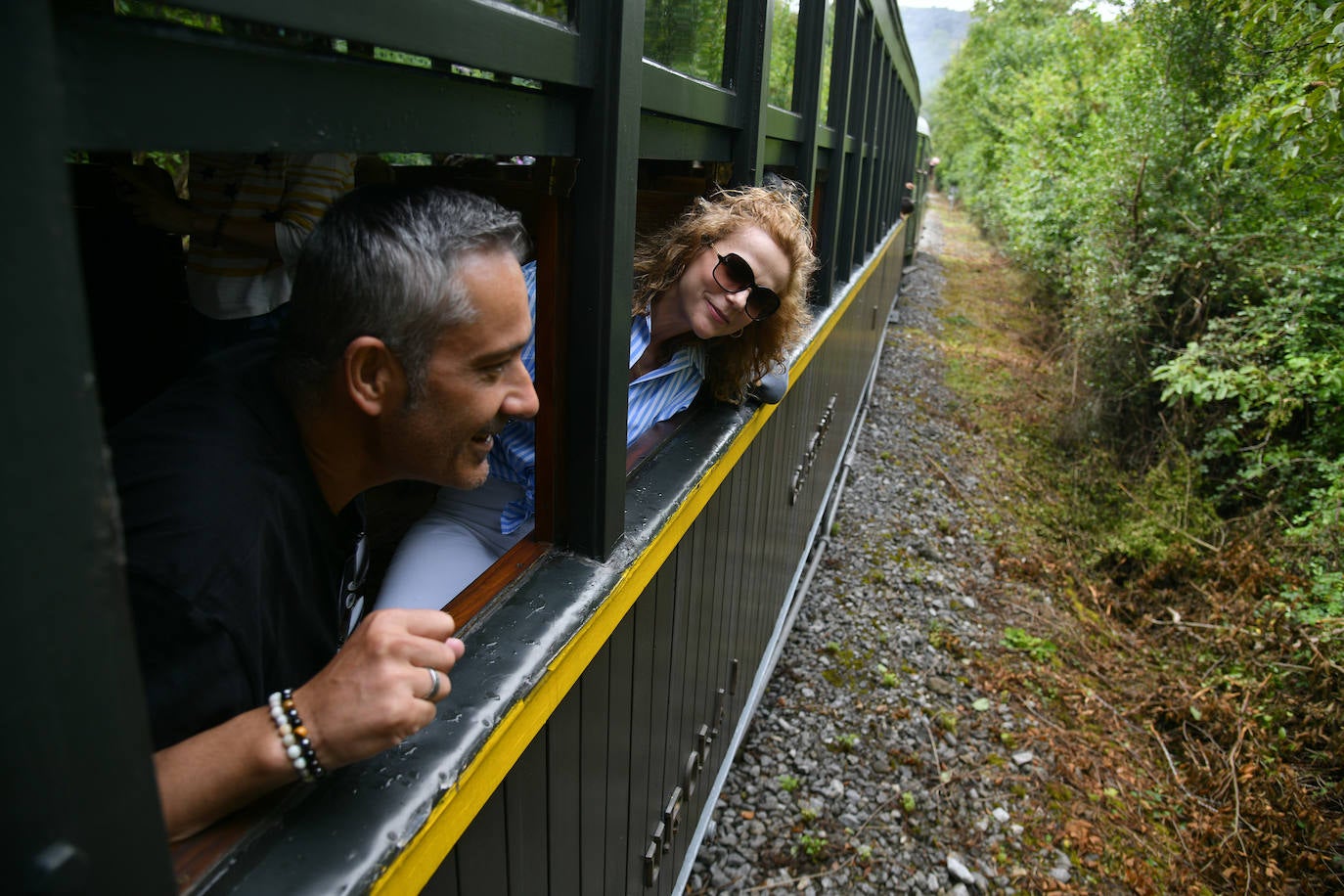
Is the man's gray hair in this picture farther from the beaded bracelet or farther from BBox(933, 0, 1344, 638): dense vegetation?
BBox(933, 0, 1344, 638): dense vegetation

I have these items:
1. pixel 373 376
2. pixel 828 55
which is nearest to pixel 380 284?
pixel 373 376

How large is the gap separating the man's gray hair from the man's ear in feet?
0.04

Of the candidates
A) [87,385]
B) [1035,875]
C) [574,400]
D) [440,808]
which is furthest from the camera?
[1035,875]

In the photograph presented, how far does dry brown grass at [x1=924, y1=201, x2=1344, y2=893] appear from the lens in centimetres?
374

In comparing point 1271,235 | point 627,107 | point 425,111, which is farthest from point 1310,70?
point 425,111

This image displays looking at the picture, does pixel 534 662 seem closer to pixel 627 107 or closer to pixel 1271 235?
pixel 627 107

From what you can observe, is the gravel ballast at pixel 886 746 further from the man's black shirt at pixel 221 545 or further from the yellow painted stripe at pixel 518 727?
the man's black shirt at pixel 221 545

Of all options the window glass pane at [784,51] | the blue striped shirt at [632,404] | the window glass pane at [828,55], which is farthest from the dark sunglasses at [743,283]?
the window glass pane at [828,55]

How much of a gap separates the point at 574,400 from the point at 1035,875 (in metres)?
3.26

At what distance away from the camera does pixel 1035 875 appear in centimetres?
354

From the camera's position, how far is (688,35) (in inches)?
74.2

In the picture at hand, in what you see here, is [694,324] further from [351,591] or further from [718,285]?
[351,591]

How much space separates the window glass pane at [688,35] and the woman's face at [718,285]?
1.36 feet

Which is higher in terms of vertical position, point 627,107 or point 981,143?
point 981,143
